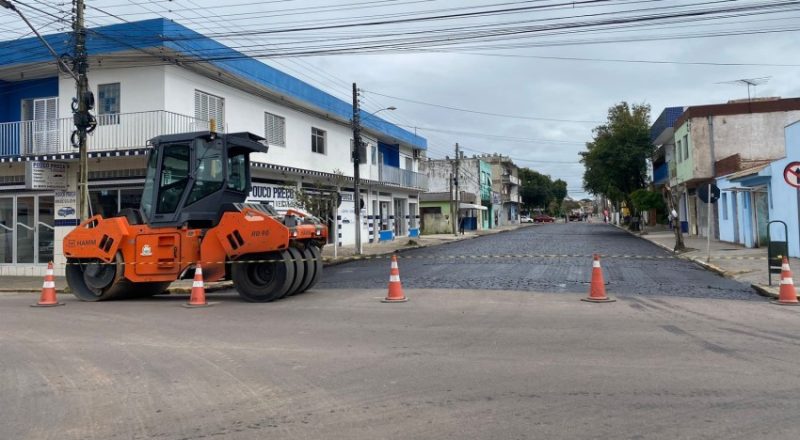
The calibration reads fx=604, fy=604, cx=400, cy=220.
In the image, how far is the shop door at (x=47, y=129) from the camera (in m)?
19.8

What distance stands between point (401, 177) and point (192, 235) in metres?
27.3

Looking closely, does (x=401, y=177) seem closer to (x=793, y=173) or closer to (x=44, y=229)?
(x=44, y=229)

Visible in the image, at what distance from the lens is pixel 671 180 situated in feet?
128

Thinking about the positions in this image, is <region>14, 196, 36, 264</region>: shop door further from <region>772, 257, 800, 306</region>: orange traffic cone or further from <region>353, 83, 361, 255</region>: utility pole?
<region>772, 257, 800, 306</region>: orange traffic cone

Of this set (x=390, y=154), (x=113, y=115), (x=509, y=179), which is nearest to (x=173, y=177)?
(x=113, y=115)


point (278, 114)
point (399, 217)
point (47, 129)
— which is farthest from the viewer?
point (399, 217)

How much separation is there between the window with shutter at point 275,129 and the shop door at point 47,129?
25.2 ft

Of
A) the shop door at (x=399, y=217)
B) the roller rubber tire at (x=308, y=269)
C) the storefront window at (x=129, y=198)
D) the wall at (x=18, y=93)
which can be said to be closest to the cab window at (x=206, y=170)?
the roller rubber tire at (x=308, y=269)

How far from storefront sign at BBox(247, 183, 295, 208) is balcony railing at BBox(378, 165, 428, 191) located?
11.0 metres

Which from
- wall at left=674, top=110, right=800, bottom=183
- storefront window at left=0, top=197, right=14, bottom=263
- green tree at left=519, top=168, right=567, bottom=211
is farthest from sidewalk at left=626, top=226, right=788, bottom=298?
green tree at left=519, top=168, right=567, bottom=211

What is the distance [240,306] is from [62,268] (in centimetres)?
1173

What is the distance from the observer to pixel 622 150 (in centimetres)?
4494

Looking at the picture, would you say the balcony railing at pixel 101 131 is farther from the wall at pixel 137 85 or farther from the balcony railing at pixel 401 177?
the balcony railing at pixel 401 177

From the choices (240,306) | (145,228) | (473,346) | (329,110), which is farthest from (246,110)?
(473,346)
